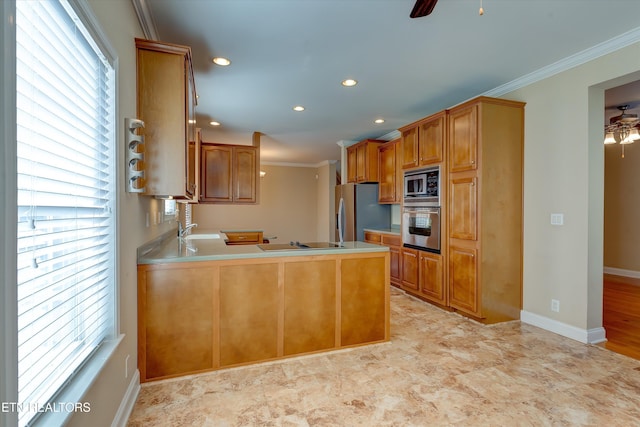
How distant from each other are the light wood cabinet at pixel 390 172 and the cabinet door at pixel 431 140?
85cm

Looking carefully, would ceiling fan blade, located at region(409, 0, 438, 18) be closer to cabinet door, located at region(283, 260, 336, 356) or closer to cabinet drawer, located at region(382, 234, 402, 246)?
cabinet door, located at region(283, 260, 336, 356)

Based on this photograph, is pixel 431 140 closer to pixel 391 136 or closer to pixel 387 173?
pixel 387 173

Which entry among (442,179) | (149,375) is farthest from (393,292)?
(149,375)

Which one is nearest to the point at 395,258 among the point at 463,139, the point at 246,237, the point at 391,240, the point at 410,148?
the point at 391,240

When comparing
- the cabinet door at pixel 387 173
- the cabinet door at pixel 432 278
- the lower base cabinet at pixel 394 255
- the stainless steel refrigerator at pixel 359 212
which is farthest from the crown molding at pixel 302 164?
the cabinet door at pixel 432 278

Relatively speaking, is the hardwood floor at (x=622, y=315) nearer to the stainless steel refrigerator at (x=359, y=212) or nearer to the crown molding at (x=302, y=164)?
the stainless steel refrigerator at (x=359, y=212)

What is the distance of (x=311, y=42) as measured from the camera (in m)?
2.62

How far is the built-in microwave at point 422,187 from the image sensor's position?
3.83 m

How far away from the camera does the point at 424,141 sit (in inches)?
157

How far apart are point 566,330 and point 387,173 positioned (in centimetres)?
316

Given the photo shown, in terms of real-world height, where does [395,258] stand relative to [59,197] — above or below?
below

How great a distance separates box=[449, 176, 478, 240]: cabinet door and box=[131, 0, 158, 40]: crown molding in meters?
3.22

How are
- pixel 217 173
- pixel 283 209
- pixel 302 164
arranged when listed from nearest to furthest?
pixel 217 173, pixel 283 209, pixel 302 164

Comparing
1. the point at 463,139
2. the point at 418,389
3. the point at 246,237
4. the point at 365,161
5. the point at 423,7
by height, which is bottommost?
the point at 418,389
